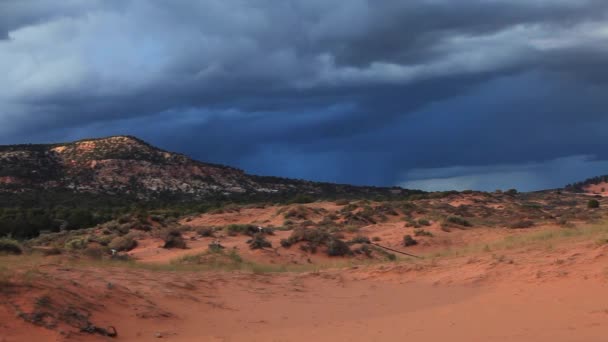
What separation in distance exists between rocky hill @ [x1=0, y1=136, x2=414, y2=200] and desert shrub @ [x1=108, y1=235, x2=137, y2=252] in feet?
160

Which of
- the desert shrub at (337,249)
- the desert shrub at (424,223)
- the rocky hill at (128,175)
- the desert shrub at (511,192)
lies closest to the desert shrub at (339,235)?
the desert shrub at (337,249)

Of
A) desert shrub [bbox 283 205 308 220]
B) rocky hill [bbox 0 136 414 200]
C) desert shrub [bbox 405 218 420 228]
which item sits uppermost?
rocky hill [bbox 0 136 414 200]

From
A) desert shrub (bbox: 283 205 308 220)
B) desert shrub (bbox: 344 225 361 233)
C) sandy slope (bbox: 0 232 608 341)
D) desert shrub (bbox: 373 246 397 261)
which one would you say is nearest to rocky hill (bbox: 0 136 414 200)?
desert shrub (bbox: 283 205 308 220)

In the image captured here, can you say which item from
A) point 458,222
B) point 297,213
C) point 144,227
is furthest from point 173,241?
point 458,222

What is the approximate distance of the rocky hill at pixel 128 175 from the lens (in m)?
78.9

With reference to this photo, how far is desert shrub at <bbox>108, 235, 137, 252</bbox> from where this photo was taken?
30.3 meters

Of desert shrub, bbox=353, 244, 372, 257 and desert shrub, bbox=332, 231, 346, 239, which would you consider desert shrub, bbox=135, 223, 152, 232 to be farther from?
desert shrub, bbox=353, 244, 372, 257

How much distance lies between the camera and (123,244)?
30.6 m

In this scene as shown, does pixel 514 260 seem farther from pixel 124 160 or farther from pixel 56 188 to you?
pixel 124 160

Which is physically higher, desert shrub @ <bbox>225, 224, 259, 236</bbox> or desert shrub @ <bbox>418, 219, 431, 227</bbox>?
desert shrub @ <bbox>418, 219, 431, 227</bbox>

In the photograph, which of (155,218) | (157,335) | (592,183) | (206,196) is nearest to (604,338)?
(157,335)

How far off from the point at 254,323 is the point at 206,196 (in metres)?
72.1

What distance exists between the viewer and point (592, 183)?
4156 inches

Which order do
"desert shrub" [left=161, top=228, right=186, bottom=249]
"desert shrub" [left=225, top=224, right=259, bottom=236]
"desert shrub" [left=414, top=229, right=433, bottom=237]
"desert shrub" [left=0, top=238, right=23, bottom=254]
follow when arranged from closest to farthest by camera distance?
"desert shrub" [left=0, top=238, right=23, bottom=254] < "desert shrub" [left=161, top=228, right=186, bottom=249] < "desert shrub" [left=414, top=229, right=433, bottom=237] < "desert shrub" [left=225, top=224, right=259, bottom=236]
